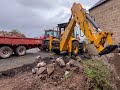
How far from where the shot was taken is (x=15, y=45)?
14789 mm

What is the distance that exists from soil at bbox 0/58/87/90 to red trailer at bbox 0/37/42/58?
211 inches

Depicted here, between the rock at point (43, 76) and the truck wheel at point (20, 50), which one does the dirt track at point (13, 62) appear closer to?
the truck wheel at point (20, 50)

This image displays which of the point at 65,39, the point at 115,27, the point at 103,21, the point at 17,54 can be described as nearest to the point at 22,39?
the point at 17,54

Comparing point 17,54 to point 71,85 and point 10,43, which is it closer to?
point 10,43

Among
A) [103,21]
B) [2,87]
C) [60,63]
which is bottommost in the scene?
[2,87]

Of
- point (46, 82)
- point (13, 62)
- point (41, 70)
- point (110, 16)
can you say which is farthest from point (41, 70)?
point (110, 16)

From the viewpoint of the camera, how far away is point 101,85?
6547 millimetres

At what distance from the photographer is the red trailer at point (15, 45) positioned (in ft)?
46.0

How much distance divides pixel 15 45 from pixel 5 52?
889 mm

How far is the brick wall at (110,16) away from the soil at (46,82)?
337 centimetres

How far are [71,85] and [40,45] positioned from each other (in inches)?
403

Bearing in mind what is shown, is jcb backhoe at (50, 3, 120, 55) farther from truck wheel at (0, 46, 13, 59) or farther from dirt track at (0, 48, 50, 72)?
truck wheel at (0, 46, 13, 59)

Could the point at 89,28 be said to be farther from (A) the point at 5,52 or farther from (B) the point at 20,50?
(B) the point at 20,50

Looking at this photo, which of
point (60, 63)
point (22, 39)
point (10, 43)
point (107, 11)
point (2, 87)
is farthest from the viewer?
point (22, 39)
